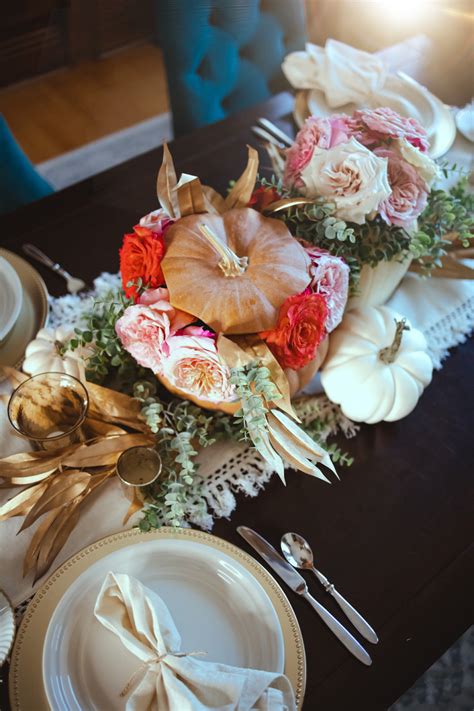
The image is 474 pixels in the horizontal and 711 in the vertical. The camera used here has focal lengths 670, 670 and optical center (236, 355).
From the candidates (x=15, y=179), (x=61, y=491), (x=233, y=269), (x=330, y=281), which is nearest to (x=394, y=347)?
(x=330, y=281)

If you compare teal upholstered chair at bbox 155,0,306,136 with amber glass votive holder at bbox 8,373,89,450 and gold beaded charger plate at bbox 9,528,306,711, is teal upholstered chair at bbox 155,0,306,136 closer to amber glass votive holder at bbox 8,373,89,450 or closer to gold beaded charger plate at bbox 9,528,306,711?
amber glass votive holder at bbox 8,373,89,450

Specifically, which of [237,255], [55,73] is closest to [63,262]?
[237,255]

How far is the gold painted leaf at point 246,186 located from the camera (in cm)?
86

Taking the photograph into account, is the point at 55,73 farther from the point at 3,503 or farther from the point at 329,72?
the point at 3,503

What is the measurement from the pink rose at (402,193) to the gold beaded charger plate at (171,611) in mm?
473

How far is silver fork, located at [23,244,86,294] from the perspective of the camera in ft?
3.45

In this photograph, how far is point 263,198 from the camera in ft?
2.97

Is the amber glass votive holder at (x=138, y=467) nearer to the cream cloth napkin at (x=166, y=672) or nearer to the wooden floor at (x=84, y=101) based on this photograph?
the cream cloth napkin at (x=166, y=672)

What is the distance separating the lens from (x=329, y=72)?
1224 mm

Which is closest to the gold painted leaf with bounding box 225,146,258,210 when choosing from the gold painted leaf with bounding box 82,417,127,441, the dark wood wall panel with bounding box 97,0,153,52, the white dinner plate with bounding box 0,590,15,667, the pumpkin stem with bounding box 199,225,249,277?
the pumpkin stem with bounding box 199,225,249,277

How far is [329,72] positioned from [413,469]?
746 millimetres

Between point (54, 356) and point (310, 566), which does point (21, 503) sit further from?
point (310, 566)

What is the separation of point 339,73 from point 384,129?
36 centimetres

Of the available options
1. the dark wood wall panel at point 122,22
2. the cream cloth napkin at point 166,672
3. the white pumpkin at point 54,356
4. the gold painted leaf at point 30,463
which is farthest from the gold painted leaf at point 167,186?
the dark wood wall panel at point 122,22
